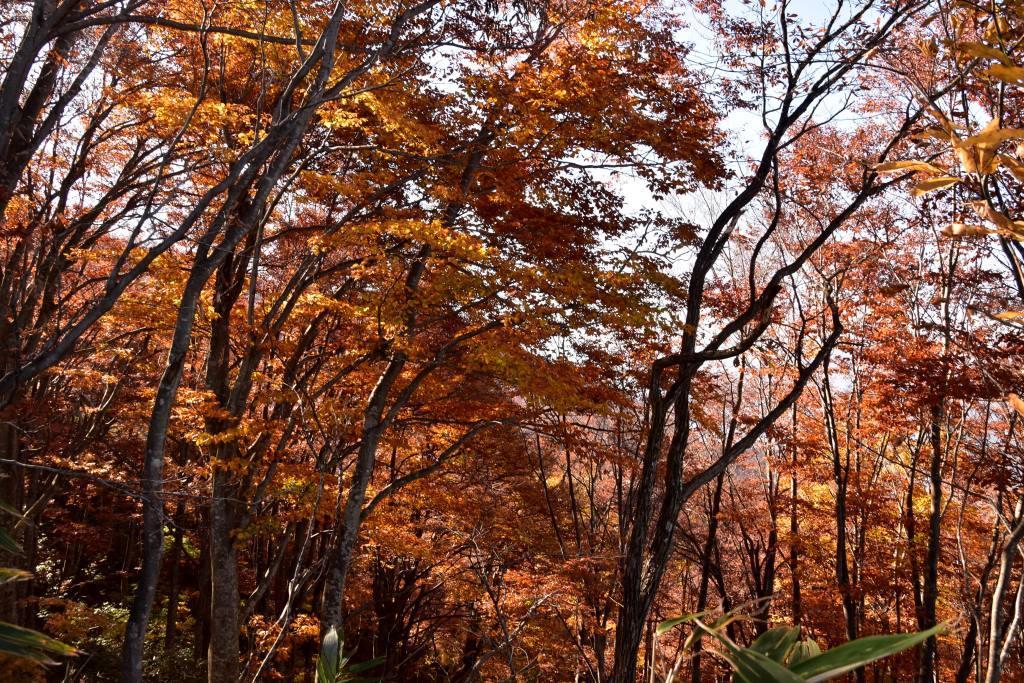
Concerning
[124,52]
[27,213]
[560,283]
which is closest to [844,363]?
[560,283]

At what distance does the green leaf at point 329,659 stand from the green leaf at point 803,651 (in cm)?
118

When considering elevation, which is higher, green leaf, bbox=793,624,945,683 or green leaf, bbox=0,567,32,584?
green leaf, bbox=793,624,945,683

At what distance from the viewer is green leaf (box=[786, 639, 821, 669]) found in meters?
0.98

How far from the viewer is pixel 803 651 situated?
1004 millimetres

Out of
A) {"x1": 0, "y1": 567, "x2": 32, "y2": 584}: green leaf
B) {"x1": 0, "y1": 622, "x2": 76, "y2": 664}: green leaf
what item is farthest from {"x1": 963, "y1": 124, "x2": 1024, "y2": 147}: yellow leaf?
{"x1": 0, "y1": 567, "x2": 32, "y2": 584}: green leaf

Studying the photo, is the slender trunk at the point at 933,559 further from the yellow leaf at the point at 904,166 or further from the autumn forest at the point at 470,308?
the yellow leaf at the point at 904,166

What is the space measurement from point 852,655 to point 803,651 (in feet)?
0.51

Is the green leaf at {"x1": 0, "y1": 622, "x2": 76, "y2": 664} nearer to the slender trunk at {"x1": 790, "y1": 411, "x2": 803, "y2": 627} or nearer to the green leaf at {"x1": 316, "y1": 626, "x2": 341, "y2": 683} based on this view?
the green leaf at {"x1": 316, "y1": 626, "x2": 341, "y2": 683}

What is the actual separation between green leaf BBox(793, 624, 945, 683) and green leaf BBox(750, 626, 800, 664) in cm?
13

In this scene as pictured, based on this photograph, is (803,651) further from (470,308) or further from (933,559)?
(933,559)

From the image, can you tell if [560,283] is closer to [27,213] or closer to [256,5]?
[256,5]

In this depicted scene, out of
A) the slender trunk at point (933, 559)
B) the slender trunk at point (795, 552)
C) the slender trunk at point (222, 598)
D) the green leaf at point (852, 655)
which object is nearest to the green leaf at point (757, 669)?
the green leaf at point (852, 655)

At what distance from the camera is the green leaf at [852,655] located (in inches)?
30.9

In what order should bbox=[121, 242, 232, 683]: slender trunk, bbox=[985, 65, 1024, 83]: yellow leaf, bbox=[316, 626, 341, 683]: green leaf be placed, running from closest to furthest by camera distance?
bbox=[985, 65, 1024, 83]: yellow leaf < bbox=[316, 626, 341, 683]: green leaf < bbox=[121, 242, 232, 683]: slender trunk
